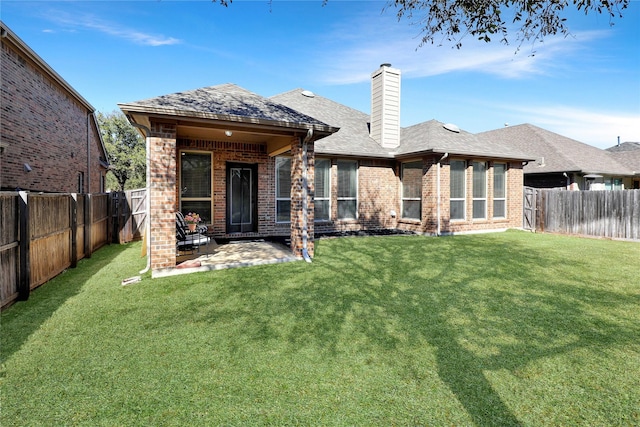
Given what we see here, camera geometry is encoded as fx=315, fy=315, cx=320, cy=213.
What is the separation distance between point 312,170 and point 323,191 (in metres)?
4.26

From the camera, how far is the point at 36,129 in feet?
32.6

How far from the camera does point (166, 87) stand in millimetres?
18984

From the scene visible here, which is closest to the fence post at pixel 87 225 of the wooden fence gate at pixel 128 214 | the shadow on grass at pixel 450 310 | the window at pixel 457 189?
the wooden fence gate at pixel 128 214

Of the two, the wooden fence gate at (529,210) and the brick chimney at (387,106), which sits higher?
the brick chimney at (387,106)

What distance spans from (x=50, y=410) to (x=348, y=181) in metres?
10.3

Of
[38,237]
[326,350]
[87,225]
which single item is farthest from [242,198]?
[326,350]

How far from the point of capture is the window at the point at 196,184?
9336mm

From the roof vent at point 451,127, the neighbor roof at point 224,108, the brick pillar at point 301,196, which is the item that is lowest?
the brick pillar at point 301,196

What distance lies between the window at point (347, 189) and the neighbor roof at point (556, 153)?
6.82 m

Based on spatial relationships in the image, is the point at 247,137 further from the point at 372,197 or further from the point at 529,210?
the point at 529,210

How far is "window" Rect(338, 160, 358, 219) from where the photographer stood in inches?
458

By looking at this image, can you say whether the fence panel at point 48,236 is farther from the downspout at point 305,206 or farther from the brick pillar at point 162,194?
the downspout at point 305,206

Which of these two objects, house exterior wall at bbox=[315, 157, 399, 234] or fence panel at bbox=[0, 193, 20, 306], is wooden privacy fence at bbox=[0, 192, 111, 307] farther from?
house exterior wall at bbox=[315, 157, 399, 234]

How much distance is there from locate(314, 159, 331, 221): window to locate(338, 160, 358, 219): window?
1.49 ft
